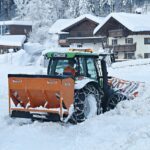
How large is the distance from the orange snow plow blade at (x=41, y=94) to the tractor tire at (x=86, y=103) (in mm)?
387

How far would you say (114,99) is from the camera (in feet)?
42.2

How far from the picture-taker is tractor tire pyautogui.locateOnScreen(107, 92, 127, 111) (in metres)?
12.7

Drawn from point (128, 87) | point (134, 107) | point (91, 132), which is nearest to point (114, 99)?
point (128, 87)

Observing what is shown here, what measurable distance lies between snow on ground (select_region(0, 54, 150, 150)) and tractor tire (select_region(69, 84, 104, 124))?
323mm

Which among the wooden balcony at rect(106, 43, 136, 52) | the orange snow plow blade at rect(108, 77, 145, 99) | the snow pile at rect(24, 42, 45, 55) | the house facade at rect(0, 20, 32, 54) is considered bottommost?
the snow pile at rect(24, 42, 45, 55)

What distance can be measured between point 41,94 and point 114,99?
270 centimetres

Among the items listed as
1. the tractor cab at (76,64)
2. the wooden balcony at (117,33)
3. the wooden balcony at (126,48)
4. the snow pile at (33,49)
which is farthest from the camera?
the snow pile at (33,49)

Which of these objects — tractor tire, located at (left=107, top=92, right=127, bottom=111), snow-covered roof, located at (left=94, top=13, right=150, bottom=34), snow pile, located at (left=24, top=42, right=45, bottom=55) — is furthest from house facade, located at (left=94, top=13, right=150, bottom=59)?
tractor tire, located at (left=107, top=92, right=127, bottom=111)

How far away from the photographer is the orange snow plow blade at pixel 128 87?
13281 millimetres

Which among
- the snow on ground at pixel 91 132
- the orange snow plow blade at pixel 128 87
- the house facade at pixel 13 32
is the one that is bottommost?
the house facade at pixel 13 32

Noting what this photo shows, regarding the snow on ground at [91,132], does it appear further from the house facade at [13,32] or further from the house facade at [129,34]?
the house facade at [13,32]

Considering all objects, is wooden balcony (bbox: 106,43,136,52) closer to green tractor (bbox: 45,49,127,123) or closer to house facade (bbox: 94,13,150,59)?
house facade (bbox: 94,13,150,59)

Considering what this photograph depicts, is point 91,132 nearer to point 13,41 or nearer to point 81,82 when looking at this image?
point 81,82

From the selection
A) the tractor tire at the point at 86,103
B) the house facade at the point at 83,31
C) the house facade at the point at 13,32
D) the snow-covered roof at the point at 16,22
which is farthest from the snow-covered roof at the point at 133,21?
the tractor tire at the point at 86,103
